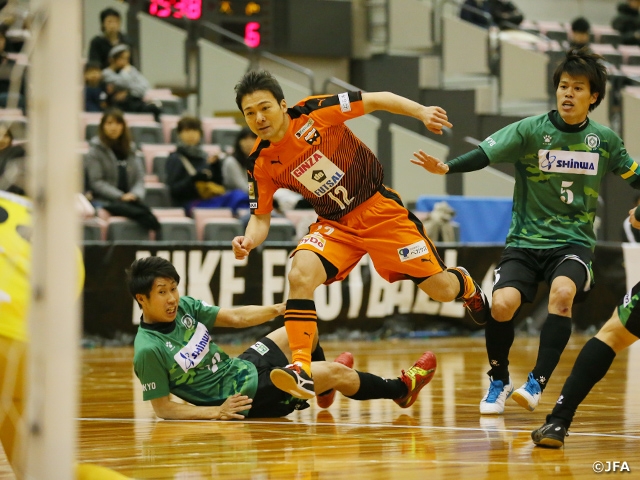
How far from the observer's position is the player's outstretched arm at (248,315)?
16.9ft

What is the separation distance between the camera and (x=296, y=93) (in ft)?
45.6

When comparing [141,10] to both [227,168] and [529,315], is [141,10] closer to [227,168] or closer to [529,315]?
[227,168]

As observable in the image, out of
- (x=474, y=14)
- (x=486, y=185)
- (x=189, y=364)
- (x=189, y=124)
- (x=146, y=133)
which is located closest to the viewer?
(x=189, y=364)

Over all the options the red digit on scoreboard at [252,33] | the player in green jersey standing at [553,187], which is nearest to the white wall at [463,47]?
the red digit on scoreboard at [252,33]

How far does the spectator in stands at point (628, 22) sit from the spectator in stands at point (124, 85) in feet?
30.5

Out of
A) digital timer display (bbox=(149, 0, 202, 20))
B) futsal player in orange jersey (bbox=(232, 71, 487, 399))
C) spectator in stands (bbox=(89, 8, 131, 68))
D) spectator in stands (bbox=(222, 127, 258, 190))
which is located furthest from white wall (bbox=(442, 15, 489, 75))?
futsal player in orange jersey (bbox=(232, 71, 487, 399))

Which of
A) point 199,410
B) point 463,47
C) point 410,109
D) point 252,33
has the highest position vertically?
point 252,33

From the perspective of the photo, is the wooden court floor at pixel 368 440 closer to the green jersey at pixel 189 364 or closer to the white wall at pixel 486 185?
the green jersey at pixel 189 364

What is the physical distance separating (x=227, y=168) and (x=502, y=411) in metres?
6.33

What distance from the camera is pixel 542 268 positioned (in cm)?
542

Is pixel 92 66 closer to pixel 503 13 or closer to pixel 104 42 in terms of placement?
pixel 104 42

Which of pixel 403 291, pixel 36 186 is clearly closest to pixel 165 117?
pixel 403 291
